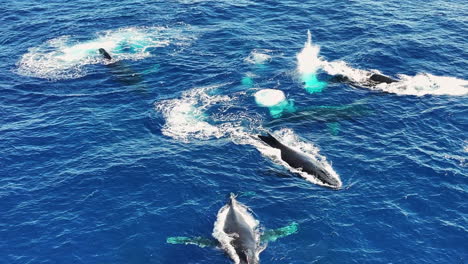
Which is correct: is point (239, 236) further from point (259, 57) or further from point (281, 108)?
point (259, 57)

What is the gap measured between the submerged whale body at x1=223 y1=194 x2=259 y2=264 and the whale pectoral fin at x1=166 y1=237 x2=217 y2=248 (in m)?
1.90

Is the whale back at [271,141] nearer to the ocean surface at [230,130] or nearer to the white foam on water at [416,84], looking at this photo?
the ocean surface at [230,130]

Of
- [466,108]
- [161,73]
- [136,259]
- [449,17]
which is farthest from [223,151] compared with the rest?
[449,17]

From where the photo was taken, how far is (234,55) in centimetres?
8200

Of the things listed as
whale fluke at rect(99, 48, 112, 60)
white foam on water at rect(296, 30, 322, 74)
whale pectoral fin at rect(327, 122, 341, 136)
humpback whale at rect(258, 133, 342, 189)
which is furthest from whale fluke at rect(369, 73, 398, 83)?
whale fluke at rect(99, 48, 112, 60)

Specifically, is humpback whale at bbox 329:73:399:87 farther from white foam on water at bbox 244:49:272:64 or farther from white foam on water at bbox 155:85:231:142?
white foam on water at bbox 155:85:231:142

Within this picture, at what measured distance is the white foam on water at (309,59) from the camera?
76688mm

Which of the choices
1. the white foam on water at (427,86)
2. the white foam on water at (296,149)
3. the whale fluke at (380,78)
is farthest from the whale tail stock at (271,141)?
the whale fluke at (380,78)

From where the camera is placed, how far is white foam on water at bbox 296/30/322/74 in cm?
7669

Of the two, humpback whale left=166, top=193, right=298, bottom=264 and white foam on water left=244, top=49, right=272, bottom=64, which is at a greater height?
white foam on water left=244, top=49, right=272, bottom=64

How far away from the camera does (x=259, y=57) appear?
265ft

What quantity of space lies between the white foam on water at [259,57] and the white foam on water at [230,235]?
34877 mm

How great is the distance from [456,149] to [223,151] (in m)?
28.6

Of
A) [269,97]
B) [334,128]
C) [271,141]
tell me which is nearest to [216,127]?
[271,141]
